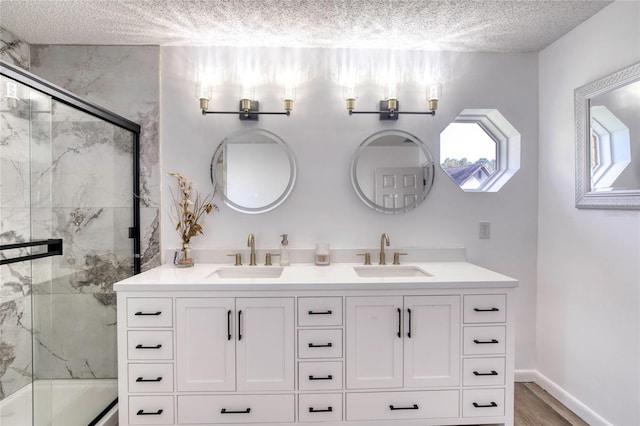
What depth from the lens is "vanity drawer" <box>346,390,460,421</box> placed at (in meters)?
1.75

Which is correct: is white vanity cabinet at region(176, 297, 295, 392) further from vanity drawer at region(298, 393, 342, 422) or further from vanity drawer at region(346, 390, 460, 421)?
vanity drawer at region(346, 390, 460, 421)

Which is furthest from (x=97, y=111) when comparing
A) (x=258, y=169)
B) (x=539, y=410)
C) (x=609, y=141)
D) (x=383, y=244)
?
(x=539, y=410)

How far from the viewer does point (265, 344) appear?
172cm

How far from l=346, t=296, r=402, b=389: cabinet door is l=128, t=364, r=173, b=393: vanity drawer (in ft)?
3.11

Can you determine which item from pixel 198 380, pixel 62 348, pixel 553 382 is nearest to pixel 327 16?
pixel 198 380

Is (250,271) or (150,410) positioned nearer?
(150,410)

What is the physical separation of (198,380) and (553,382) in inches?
89.5

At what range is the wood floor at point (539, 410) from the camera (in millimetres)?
1923

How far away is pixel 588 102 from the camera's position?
75.9 inches

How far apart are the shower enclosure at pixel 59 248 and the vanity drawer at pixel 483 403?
198 cm

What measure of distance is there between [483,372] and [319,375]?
0.89 m

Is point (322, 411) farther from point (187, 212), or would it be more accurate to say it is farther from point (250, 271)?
point (187, 212)

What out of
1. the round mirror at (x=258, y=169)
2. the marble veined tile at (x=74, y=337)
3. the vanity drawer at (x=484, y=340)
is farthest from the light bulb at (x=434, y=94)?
the marble veined tile at (x=74, y=337)

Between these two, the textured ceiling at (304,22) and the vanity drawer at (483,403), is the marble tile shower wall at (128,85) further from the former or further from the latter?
the vanity drawer at (483,403)
